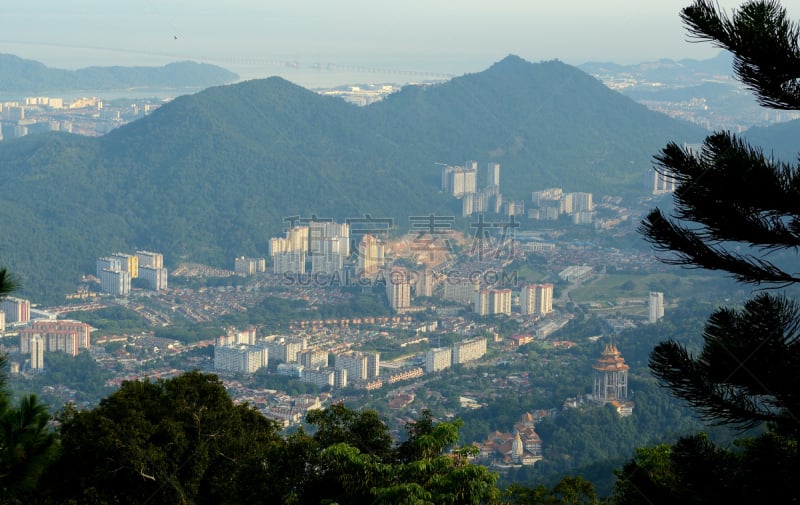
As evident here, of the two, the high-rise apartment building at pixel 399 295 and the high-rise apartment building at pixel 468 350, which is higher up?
the high-rise apartment building at pixel 399 295

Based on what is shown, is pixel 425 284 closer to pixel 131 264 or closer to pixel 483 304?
pixel 483 304

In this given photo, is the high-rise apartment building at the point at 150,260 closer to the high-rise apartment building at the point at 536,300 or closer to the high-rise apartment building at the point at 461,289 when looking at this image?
the high-rise apartment building at the point at 461,289

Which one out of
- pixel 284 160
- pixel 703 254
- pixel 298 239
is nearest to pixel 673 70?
pixel 284 160

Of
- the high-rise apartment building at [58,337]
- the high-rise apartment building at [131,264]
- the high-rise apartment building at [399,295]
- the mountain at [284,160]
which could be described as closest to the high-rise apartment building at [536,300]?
the high-rise apartment building at [399,295]

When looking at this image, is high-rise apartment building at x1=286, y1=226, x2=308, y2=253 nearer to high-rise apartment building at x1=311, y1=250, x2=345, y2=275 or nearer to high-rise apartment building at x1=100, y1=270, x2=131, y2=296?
high-rise apartment building at x1=311, y1=250, x2=345, y2=275

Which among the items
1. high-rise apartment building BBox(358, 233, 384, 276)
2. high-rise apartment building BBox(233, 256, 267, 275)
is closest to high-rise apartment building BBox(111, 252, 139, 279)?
high-rise apartment building BBox(233, 256, 267, 275)

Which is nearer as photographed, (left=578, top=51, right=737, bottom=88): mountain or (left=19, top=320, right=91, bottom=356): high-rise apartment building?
(left=19, top=320, right=91, bottom=356): high-rise apartment building

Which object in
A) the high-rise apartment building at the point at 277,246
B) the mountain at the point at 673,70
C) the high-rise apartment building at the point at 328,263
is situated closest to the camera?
the high-rise apartment building at the point at 328,263
